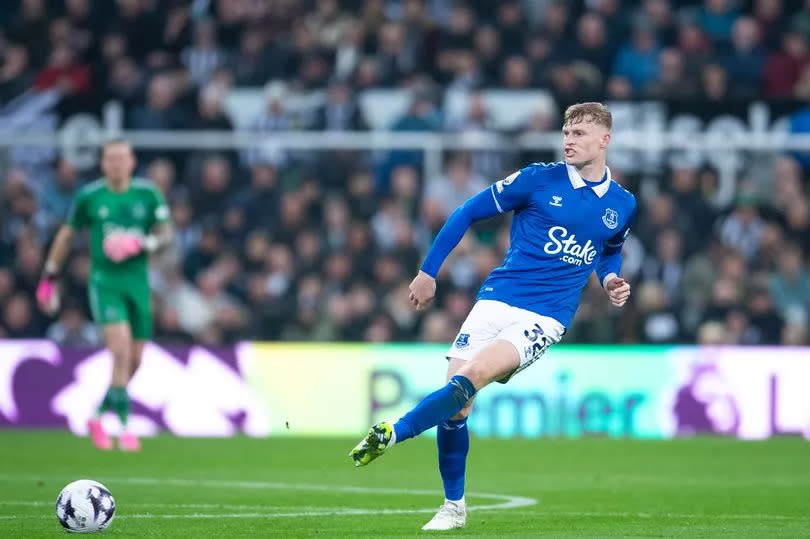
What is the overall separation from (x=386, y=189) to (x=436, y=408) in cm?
1113

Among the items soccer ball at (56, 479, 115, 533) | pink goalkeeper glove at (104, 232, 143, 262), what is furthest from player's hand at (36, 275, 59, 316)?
soccer ball at (56, 479, 115, 533)

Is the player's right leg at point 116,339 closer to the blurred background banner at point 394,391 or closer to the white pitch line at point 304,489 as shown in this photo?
the white pitch line at point 304,489

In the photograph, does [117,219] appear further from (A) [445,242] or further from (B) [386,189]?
(A) [445,242]

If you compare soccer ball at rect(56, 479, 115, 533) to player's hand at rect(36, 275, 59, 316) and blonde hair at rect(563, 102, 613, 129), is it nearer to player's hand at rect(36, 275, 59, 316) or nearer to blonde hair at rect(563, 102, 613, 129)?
blonde hair at rect(563, 102, 613, 129)

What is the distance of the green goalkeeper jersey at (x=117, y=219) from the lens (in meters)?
14.0

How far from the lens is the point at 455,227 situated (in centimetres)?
823

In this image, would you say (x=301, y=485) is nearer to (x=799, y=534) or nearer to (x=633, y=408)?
(x=799, y=534)

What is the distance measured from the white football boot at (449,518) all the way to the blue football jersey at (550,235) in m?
1.12

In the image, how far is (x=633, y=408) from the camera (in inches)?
659

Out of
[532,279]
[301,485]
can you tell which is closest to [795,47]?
[301,485]

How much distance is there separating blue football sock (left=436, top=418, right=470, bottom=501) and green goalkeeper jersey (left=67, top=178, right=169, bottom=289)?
616cm

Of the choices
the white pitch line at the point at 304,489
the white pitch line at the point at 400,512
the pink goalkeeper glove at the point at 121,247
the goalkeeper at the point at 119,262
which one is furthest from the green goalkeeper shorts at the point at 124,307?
the white pitch line at the point at 400,512

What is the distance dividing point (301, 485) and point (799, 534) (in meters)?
4.16

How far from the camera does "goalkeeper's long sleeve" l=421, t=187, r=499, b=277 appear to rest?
8133mm
